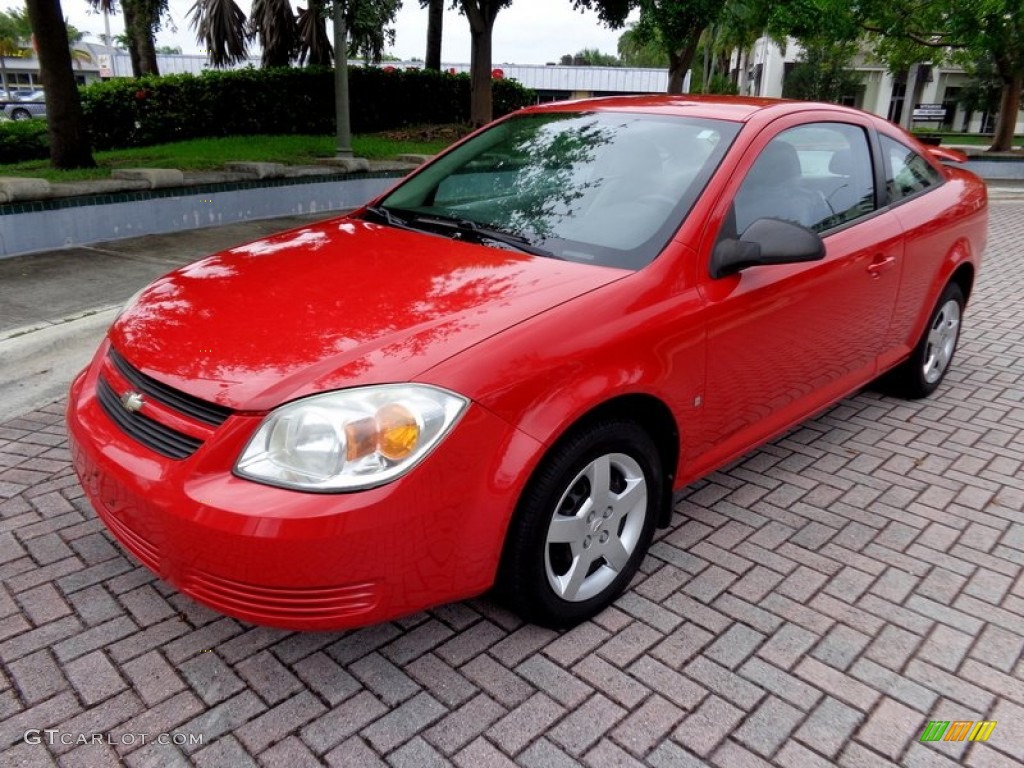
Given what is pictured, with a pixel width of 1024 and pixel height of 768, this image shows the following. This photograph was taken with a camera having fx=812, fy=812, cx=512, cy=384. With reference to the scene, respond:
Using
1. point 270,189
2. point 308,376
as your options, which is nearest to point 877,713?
point 308,376

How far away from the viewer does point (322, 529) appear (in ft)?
6.64

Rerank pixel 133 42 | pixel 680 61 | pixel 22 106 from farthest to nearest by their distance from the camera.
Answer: pixel 22 106 → pixel 133 42 → pixel 680 61

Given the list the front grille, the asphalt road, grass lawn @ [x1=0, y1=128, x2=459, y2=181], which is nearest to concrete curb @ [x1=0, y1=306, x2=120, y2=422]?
the asphalt road

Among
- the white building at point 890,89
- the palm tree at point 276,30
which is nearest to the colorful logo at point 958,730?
the palm tree at point 276,30

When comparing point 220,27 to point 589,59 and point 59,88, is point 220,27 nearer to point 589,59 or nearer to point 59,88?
point 59,88

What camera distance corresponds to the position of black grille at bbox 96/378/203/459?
224 cm

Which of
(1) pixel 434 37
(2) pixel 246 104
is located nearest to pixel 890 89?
(1) pixel 434 37

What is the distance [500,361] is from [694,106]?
182 cm

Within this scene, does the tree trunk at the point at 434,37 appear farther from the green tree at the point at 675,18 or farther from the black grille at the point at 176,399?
the black grille at the point at 176,399

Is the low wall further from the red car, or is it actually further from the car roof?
the car roof

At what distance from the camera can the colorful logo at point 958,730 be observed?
228cm
